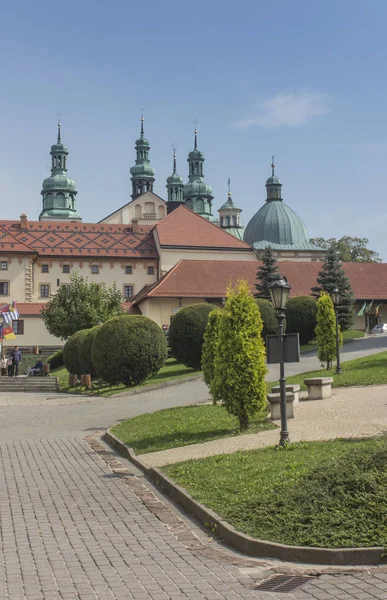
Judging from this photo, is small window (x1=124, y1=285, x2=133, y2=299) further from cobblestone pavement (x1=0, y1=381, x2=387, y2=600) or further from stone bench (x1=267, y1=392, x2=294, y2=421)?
cobblestone pavement (x1=0, y1=381, x2=387, y2=600)

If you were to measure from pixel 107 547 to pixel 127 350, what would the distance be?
22828mm

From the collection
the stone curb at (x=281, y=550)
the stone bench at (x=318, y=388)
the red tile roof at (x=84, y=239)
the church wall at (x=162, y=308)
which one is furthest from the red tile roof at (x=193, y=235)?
the stone curb at (x=281, y=550)

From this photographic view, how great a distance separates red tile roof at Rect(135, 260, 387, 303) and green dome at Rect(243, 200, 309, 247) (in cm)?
2912

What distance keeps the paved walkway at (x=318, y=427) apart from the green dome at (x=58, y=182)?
93981mm

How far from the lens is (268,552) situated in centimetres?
758

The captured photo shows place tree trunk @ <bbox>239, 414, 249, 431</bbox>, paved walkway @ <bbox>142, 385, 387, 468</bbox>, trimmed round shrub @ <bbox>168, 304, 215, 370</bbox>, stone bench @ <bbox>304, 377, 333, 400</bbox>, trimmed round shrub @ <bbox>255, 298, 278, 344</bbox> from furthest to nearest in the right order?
trimmed round shrub @ <bbox>255, 298, 278, 344</bbox>
trimmed round shrub @ <bbox>168, 304, 215, 370</bbox>
stone bench @ <bbox>304, 377, 333, 400</bbox>
tree trunk @ <bbox>239, 414, 249, 431</bbox>
paved walkway @ <bbox>142, 385, 387, 468</bbox>

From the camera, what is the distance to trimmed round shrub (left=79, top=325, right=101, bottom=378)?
35881mm

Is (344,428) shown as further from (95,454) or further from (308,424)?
(95,454)

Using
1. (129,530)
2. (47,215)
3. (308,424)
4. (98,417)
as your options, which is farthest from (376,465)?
(47,215)

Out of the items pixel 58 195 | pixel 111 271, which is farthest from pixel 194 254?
pixel 58 195

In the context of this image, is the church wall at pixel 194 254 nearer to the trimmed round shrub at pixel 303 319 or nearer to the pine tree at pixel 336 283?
the pine tree at pixel 336 283

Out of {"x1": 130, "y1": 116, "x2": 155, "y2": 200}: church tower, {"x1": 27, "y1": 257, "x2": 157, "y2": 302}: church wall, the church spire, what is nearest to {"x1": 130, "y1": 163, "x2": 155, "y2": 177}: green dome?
{"x1": 130, "y1": 116, "x2": 155, "y2": 200}: church tower

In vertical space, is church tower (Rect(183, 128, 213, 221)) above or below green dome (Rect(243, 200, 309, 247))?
above

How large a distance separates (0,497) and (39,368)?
36.5 m
